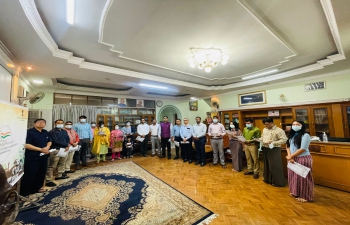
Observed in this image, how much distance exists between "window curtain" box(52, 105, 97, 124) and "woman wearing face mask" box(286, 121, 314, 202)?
582 centimetres

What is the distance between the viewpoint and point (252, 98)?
515cm

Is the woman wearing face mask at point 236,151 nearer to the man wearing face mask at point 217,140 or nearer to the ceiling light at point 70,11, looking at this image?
the man wearing face mask at point 217,140

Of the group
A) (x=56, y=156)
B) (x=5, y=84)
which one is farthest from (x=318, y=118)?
(x=5, y=84)

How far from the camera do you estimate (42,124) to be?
8.32 feet

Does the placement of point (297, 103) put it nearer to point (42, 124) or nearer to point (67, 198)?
point (67, 198)

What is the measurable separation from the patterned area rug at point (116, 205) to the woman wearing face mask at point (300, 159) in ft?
4.72

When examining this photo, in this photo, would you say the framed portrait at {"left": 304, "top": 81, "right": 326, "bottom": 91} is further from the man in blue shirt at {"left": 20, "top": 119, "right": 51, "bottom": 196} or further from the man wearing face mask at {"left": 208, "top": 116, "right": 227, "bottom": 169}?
the man in blue shirt at {"left": 20, "top": 119, "right": 51, "bottom": 196}

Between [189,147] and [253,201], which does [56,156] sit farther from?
[253,201]

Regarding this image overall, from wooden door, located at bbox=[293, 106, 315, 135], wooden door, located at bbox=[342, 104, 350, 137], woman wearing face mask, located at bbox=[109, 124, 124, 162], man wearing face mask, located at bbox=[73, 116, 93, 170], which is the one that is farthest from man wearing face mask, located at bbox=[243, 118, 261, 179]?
man wearing face mask, located at bbox=[73, 116, 93, 170]

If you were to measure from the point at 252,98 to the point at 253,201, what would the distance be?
392 cm

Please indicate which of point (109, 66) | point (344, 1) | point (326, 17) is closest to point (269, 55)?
→ point (326, 17)

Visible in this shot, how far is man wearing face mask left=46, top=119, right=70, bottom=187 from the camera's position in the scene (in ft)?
9.18

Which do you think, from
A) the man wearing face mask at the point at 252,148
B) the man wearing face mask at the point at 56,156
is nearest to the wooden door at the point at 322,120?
the man wearing face mask at the point at 252,148

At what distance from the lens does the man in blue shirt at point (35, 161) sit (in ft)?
7.66
